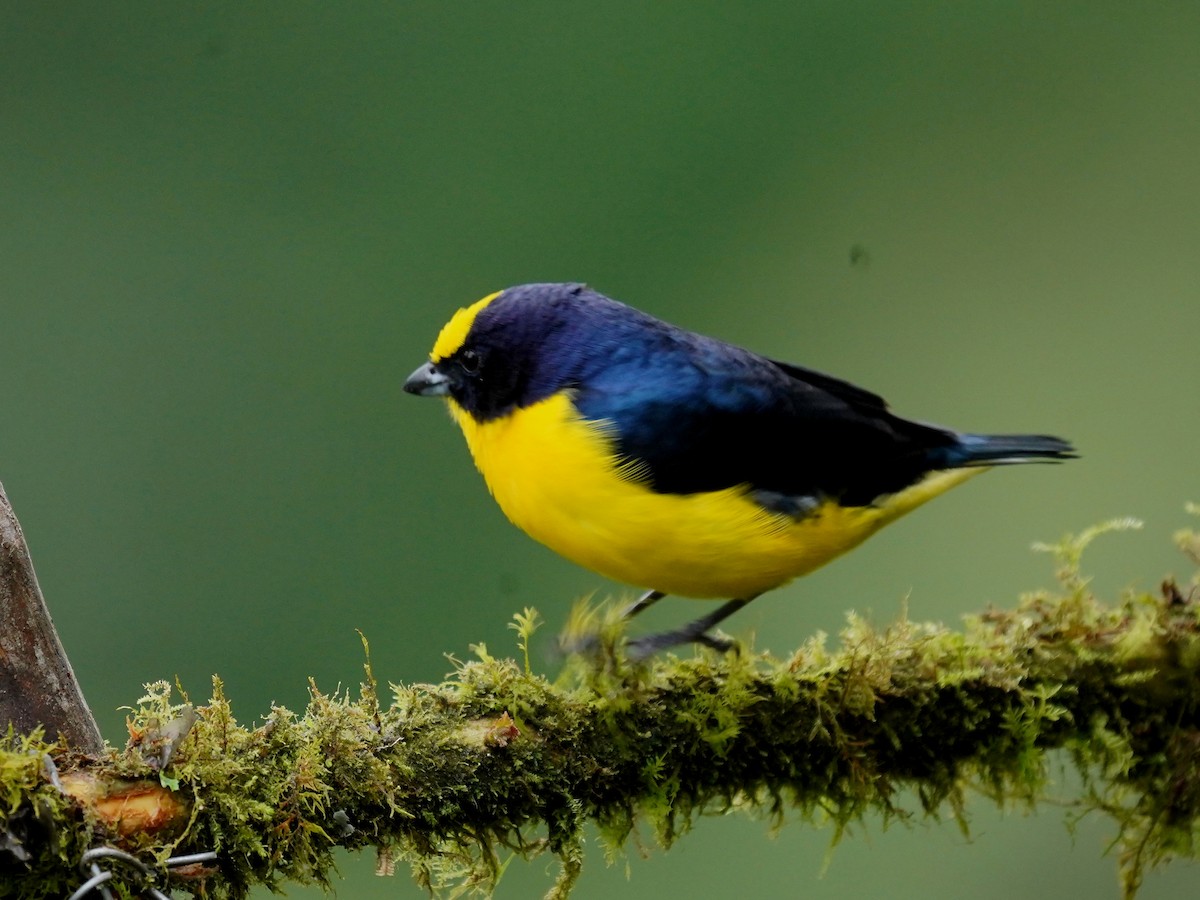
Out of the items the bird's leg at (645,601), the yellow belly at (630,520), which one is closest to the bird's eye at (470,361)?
the yellow belly at (630,520)

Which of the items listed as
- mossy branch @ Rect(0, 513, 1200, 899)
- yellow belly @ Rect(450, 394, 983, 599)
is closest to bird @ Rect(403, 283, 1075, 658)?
yellow belly @ Rect(450, 394, 983, 599)

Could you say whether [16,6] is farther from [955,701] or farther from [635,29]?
[955,701]

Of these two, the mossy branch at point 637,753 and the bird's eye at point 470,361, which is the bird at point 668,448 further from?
the mossy branch at point 637,753

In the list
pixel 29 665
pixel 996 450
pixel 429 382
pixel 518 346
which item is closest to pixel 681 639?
pixel 518 346

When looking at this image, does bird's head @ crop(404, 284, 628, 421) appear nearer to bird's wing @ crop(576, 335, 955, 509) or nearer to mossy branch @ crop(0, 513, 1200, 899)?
bird's wing @ crop(576, 335, 955, 509)

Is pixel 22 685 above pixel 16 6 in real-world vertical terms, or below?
below

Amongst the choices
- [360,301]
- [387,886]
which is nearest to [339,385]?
[360,301]
